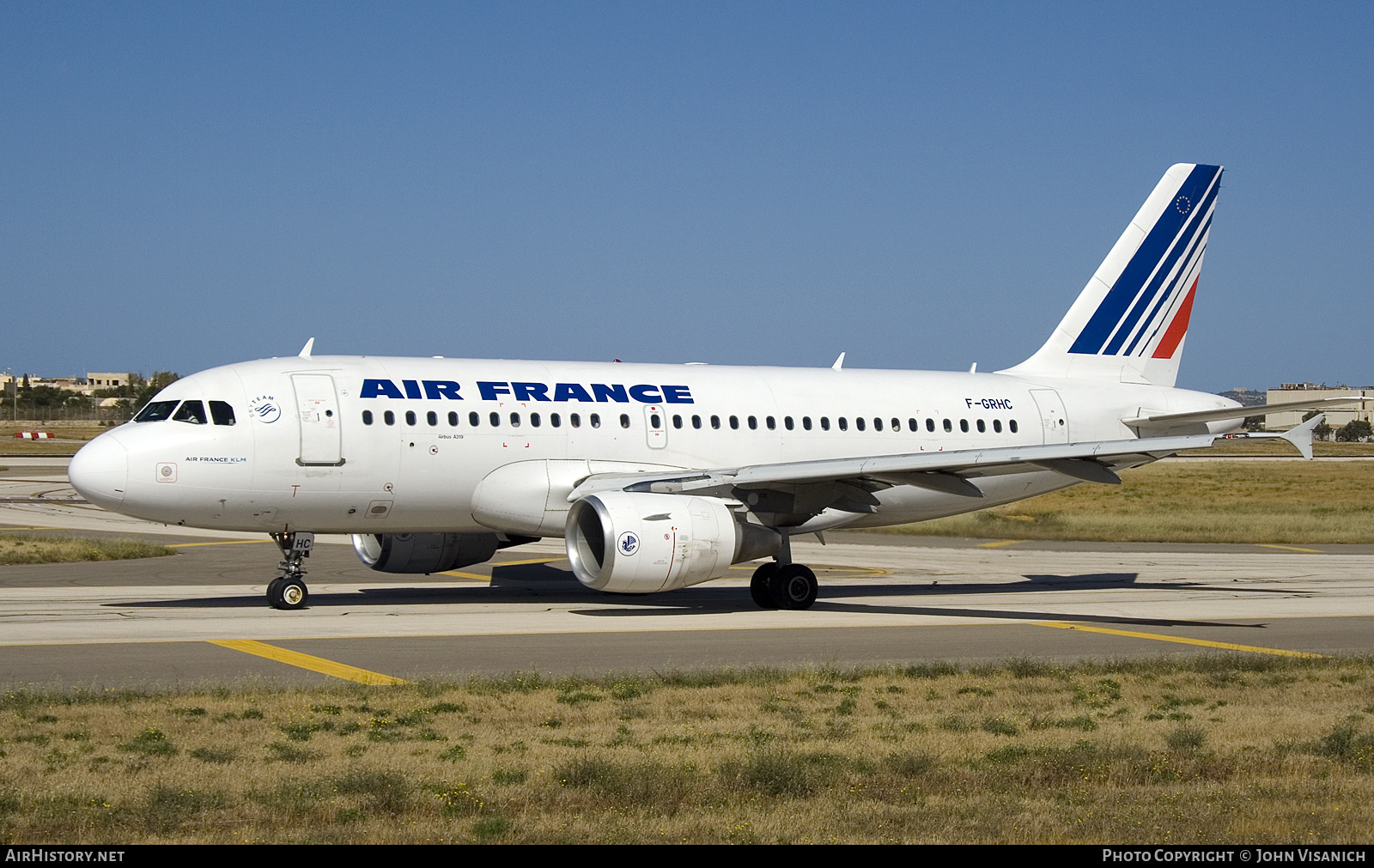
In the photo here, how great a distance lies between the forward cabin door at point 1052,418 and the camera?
95.7 ft

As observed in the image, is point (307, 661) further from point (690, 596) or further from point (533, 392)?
point (690, 596)

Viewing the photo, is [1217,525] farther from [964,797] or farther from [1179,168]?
[964,797]

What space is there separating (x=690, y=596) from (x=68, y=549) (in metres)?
15.0

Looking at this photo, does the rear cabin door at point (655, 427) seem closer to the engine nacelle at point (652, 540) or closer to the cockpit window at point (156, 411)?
the engine nacelle at point (652, 540)

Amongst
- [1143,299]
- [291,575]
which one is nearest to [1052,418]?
[1143,299]

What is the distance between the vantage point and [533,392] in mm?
24438

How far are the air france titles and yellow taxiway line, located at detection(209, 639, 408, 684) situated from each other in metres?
5.89

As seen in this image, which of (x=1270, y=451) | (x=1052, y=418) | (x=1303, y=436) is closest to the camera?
(x=1303, y=436)

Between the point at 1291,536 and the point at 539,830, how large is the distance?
36475mm

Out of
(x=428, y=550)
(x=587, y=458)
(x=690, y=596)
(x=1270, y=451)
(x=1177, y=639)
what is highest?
(x=1270, y=451)

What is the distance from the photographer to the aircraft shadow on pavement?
23141mm

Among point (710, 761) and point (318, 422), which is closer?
point (710, 761)
